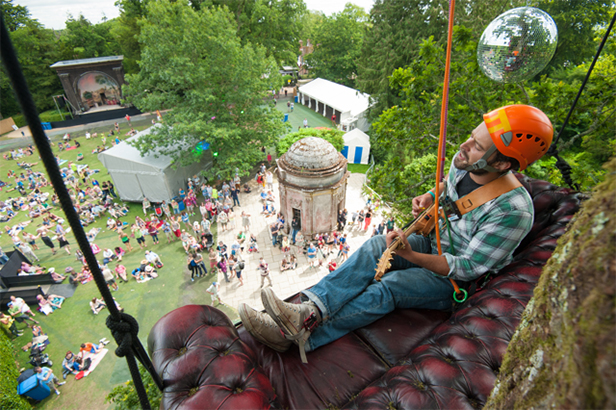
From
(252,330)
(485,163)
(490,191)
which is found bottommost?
(252,330)

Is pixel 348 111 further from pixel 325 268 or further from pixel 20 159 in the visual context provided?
pixel 20 159

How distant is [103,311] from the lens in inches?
479

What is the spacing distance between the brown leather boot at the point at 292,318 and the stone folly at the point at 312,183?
428 inches

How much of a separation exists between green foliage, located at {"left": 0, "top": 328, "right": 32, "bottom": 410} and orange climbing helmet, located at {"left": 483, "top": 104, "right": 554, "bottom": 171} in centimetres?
1249

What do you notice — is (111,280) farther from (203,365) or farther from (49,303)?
(203,365)

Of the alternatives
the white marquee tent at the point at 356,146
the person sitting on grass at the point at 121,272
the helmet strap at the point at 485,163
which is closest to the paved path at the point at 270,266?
the person sitting on grass at the point at 121,272

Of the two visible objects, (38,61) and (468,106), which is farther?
(38,61)

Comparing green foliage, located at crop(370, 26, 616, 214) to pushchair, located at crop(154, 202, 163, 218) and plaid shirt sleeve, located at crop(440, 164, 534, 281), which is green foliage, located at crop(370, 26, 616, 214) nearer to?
plaid shirt sleeve, located at crop(440, 164, 534, 281)

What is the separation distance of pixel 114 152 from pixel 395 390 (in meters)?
20.2

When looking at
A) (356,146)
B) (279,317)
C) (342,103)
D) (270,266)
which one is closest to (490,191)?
(279,317)

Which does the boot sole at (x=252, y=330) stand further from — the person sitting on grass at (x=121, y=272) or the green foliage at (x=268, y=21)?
the green foliage at (x=268, y=21)

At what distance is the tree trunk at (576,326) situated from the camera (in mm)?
537

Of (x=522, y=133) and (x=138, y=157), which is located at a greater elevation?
(x=522, y=133)

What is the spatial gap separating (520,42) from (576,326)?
4.46m
